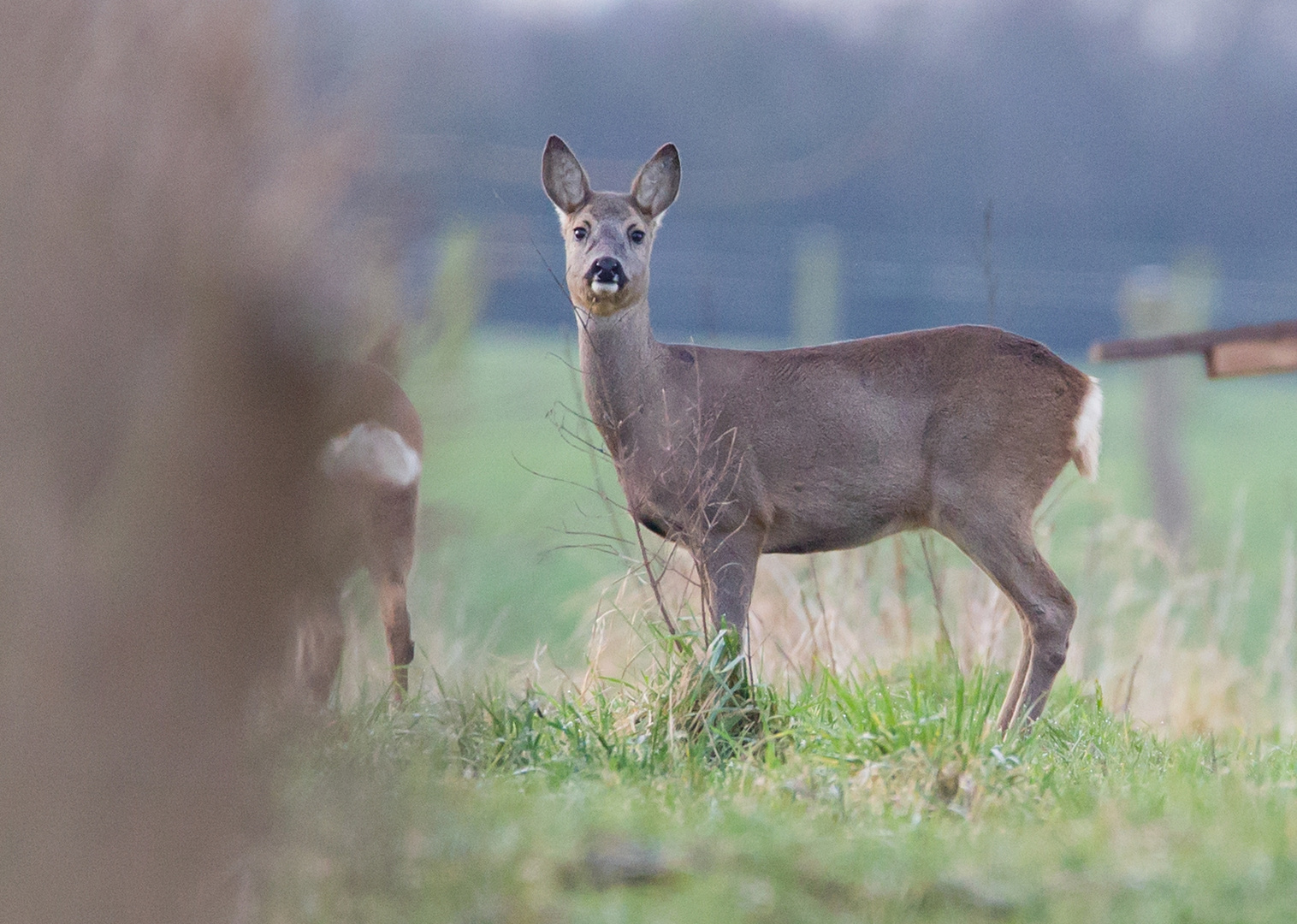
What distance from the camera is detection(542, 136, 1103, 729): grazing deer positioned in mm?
5723

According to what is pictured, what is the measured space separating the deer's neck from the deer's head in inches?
2.8

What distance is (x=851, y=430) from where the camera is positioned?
580 cm

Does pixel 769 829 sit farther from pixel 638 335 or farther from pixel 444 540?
pixel 638 335

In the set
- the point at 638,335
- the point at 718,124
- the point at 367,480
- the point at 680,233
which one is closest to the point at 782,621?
the point at 638,335

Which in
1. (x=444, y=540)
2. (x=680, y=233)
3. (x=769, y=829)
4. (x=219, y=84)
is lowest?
(x=769, y=829)

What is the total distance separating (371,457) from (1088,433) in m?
3.59

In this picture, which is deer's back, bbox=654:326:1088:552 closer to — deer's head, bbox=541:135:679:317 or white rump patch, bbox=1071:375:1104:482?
white rump patch, bbox=1071:375:1104:482

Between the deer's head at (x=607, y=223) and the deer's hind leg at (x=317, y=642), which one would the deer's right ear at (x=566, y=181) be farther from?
the deer's hind leg at (x=317, y=642)

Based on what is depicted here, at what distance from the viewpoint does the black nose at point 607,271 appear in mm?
5625

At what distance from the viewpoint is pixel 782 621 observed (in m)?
7.40

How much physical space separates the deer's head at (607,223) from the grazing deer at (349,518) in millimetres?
2481

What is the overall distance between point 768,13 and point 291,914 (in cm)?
2683

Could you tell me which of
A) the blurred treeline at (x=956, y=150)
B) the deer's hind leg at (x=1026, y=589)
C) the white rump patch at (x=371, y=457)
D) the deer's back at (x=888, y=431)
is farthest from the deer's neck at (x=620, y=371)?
the blurred treeline at (x=956, y=150)

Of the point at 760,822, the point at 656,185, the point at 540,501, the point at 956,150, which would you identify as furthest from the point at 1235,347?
the point at 956,150
